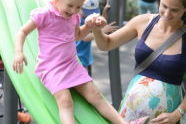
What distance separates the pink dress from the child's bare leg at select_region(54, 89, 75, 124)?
0.03m

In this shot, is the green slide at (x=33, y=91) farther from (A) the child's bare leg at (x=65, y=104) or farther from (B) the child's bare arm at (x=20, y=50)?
(B) the child's bare arm at (x=20, y=50)

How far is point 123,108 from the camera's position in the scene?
270 centimetres

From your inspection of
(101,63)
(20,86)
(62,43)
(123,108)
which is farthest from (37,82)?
(101,63)

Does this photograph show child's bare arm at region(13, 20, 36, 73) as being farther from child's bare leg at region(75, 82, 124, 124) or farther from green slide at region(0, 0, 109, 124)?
child's bare leg at region(75, 82, 124, 124)

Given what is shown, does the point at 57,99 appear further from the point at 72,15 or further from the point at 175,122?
the point at 175,122

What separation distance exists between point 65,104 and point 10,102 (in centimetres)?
85

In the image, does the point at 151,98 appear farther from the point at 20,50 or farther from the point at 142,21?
the point at 20,50

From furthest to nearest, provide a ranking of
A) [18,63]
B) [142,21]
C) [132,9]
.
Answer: [132,9], [142,21], [18,63]

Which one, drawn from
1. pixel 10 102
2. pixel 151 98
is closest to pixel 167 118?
pixel 151 98

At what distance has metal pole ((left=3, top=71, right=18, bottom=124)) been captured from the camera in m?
3.13

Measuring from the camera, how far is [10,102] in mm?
3213

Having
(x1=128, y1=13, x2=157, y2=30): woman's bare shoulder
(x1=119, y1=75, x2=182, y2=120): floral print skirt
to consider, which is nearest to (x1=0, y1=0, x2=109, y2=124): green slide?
(x1=119, y1=75, x2=182, y2=120): floral print skirt

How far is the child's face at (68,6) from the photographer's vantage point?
93.0 inches

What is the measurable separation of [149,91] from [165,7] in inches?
18.3
